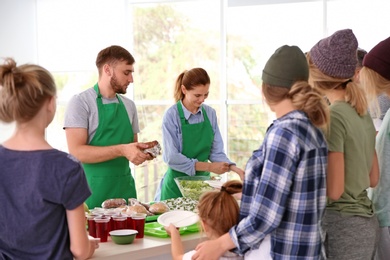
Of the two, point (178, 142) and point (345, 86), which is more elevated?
point (345, 86)

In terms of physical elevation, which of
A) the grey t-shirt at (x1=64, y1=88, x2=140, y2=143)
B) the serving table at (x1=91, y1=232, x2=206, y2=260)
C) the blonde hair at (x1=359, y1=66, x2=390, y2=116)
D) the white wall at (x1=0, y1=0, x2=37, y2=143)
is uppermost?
the white wall at (x1=0, y1=0, x2=37, y2=143)

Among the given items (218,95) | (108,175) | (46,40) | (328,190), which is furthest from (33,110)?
(46,40)

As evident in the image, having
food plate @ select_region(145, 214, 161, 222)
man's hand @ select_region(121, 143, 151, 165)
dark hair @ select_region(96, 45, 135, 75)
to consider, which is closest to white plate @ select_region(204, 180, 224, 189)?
man's hand @ select_region(121, 143, 151, 165)

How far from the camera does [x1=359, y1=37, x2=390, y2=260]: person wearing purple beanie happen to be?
2.79m

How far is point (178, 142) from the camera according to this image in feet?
13.1

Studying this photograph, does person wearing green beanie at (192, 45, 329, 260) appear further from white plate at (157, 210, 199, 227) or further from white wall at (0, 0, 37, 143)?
white wall at (0, 0, 37, 143)

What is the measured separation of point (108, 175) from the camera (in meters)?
3.56

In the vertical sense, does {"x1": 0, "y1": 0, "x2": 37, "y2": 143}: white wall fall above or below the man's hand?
above

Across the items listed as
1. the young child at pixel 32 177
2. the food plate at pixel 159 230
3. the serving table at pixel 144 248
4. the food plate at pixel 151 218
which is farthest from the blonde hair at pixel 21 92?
the food plate at pixel 151 218

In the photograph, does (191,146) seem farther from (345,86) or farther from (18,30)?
(18,30)

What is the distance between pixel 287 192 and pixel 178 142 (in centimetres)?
198

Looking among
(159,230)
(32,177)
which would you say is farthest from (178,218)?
(32,177)

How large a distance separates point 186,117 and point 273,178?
204 cm

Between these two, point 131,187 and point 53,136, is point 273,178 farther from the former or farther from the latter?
point 53,136
